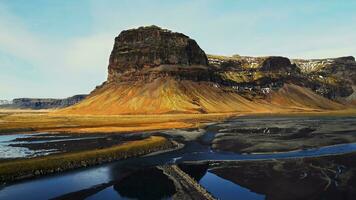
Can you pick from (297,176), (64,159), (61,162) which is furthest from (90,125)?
(297,176)

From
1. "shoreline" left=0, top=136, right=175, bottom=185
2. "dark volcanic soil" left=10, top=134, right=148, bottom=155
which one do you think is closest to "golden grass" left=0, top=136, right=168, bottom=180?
"shoreline" left=0, top=136, right=175, bottom=185

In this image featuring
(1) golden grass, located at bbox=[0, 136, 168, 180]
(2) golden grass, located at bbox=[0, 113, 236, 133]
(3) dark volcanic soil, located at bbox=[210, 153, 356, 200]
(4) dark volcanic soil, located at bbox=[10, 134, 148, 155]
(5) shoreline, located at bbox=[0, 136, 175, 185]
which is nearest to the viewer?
(3) dark volcanic soil, located at bbox=[210, 153, 356, 200]

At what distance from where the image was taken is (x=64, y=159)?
50.6 meters

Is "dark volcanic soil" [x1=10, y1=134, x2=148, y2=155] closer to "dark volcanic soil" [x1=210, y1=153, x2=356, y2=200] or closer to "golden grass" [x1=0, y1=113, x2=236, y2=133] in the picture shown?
"golden grass" [x1=0, y1=113, x2=236, y2=133]

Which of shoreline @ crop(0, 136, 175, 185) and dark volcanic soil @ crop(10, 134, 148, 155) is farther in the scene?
dark volcanic soil @ crop(10, 134, 148, 155)

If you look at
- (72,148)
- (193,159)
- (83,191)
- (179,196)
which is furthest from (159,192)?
(72,148)

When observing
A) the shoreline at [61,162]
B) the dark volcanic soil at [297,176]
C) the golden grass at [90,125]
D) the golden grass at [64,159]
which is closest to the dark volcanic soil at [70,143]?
the golden grass at [64,159]

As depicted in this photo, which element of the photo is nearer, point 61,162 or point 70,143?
point 61,162

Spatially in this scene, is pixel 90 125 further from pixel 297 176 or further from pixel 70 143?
pixel 297 176

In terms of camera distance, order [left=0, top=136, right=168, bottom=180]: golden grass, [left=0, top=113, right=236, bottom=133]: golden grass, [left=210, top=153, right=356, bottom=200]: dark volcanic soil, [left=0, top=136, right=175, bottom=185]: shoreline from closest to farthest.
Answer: [left=210, top=153, right=356, bottom=200]: dark volcanic soil → [left=0, top=136, right=175, bottom=185]: shoreline → [left=0, top=136, right=168, bottom=180]: golden grass → [left=0, top=113, right=236, bottom=133]: golden grass

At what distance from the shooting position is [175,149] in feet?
228

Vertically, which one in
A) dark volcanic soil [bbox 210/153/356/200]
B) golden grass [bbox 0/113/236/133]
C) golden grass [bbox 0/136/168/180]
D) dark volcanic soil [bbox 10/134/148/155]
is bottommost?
golden grass [bbox 0/113/236/133]

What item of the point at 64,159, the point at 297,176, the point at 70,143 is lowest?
the point at 297,176

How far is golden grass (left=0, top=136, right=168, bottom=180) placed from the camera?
44.1 metres
